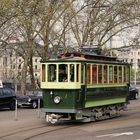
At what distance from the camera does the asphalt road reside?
1814 centimetres

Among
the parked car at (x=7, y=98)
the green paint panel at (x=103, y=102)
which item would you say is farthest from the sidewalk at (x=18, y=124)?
the parked car at (x=7, y=98)

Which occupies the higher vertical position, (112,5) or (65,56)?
(112,5)

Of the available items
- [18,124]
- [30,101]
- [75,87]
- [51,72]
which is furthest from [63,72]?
[30,101]

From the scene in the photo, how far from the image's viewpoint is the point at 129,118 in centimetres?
2558

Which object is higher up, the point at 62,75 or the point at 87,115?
the point at 62,75

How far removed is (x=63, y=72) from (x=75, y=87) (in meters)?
0.90

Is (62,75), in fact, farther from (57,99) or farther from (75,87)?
(57,99)

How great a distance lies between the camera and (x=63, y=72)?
22438 millimetres

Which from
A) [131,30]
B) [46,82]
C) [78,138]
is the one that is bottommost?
[78,138]

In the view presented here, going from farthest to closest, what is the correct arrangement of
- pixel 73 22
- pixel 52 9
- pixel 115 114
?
pixel 73 22 → pixel 52 9 → pixel 115 114

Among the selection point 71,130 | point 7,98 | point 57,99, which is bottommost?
point 71,130

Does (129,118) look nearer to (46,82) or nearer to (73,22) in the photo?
(46,82)

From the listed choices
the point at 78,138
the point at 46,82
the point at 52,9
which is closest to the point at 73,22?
the point at 52,9

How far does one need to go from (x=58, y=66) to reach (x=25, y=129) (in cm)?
326
